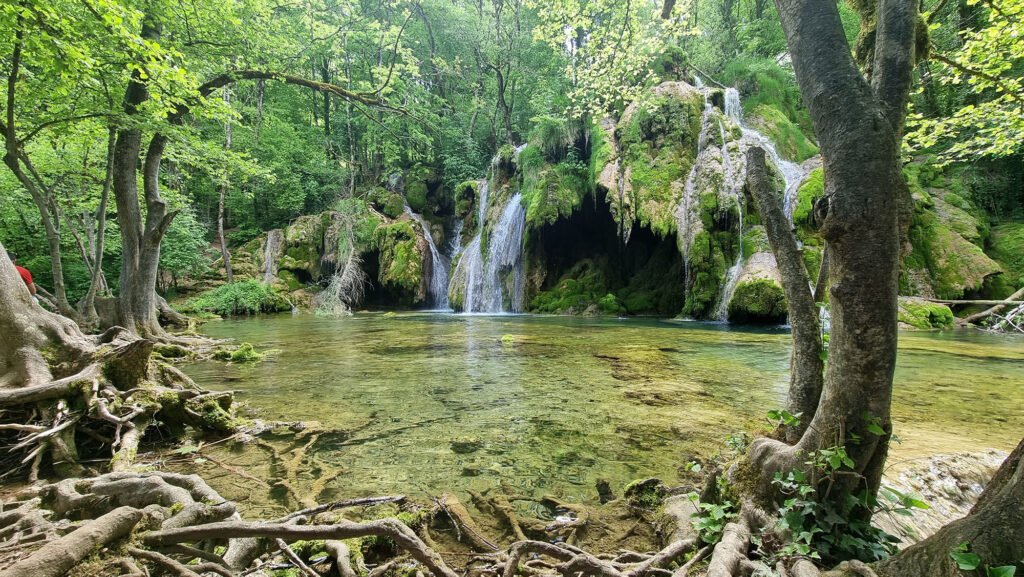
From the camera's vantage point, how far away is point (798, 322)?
217 centimetres

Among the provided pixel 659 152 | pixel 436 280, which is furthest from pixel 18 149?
pixel 436 280

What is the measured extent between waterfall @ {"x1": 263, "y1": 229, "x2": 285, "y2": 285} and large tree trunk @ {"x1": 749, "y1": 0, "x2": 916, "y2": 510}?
2435cm

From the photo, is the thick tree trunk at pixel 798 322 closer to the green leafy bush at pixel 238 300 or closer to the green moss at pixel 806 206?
the green moss at pixel 806 206

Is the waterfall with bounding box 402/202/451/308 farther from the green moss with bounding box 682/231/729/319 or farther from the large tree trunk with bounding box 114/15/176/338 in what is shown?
the large tree trunk with bounding box 114/15/176/338

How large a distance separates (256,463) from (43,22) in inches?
229

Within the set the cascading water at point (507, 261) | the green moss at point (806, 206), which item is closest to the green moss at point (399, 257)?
the cascading water at point (507, 261)

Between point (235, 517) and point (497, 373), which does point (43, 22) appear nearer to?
point (235, 517)

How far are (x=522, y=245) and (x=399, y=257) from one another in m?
6.83

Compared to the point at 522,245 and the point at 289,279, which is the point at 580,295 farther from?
the point at 289,279

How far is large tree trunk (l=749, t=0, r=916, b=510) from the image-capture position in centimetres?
163

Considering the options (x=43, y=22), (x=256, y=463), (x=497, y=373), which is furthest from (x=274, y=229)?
(x=256, y=463)

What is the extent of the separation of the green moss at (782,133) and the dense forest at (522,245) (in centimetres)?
17

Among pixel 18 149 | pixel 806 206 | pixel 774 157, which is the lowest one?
pixel 18 149

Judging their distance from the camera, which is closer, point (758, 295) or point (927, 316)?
point (927, 316)
